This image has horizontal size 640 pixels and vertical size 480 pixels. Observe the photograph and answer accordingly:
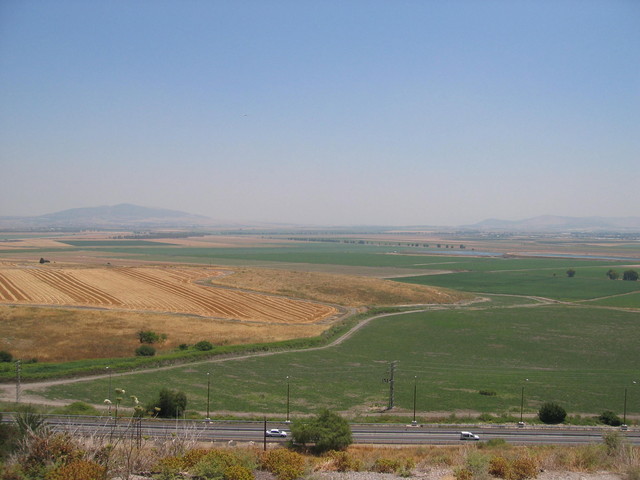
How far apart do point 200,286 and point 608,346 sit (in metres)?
61.9

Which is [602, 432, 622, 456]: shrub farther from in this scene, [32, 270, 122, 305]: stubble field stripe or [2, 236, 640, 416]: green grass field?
[32, 270, 122, 305]: stubble field stripe

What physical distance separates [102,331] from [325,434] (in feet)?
Result: 124

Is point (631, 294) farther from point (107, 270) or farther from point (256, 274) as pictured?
point (107, 270)

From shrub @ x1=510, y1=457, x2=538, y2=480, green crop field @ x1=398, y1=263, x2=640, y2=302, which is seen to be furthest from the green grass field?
shrub @ x1=510, y1=457, x2=538, y2=480

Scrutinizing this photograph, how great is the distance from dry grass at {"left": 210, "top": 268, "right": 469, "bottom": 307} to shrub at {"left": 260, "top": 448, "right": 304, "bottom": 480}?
61.2 m

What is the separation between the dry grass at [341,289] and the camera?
8288 centimetres

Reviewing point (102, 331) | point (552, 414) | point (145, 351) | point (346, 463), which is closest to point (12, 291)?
point (102, 331)

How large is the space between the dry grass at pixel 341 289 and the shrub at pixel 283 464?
61236 mm

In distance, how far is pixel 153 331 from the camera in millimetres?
53031

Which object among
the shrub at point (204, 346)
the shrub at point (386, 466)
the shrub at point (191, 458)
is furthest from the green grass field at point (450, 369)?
the shrub at point (191, 458)

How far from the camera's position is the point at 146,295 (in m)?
77.1

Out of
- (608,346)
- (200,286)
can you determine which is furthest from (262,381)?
(200,286)

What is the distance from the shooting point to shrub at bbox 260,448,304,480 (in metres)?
16.4

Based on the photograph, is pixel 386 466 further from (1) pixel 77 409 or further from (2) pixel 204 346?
(2) pixel 204 346
